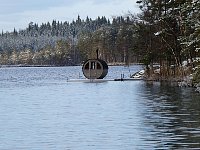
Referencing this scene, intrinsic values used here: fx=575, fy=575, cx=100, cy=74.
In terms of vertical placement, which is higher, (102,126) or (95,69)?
(95,69)

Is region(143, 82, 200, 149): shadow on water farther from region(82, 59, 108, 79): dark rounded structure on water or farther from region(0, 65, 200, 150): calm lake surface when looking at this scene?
region(82, 59, 108, 79): dark rounded structure on water

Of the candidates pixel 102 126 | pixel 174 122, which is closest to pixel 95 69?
pixel 174 122

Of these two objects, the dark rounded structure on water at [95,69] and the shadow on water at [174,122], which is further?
the dark rounded structure on water at [95,69]

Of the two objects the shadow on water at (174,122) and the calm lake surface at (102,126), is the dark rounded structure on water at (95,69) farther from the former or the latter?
the calm lake surface at (102,126)

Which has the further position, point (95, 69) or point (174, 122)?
point (95, 69)

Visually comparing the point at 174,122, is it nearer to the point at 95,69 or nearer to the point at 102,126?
the point at 102,126

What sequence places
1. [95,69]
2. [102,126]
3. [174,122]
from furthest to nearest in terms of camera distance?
[95,69]
[174,122]
[102,126]

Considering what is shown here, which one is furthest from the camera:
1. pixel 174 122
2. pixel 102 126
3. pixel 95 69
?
pixel 95 69

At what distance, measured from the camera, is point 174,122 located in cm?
2203

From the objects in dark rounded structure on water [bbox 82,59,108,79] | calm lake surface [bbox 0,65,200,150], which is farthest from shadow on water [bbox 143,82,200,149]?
dark rounded structure on water [bbox 82,59,108,79]

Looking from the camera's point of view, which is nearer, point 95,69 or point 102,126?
point 102,126

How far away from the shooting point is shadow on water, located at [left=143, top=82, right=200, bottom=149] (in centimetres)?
1697

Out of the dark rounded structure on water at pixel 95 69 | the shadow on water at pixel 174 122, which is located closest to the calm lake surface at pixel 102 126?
the shadow on water at pixel 174 122

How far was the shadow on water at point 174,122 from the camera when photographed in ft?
55.7
